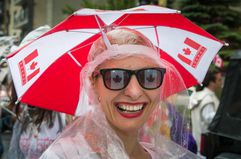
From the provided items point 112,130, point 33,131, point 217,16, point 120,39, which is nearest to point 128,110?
point 112,130

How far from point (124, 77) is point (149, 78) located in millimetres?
99

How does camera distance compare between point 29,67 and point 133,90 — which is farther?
point 29,67

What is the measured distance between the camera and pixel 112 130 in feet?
6.37

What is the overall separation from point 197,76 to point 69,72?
0.69 m

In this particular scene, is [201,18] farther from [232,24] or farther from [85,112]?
[85,112]

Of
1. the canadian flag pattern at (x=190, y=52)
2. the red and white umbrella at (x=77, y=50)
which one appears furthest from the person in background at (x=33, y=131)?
the canadian flag pattern at (x=190, y=52)

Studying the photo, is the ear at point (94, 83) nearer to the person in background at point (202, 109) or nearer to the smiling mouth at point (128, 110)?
the smiling mouth at point (128, 110)

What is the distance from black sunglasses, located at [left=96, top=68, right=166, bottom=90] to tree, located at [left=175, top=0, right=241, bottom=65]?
1643 cm

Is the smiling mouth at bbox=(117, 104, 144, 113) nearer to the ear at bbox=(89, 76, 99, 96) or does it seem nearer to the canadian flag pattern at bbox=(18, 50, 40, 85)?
the ear at bbox=(89, 76, 99, 96)

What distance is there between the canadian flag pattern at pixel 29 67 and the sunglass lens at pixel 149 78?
644 millimetres

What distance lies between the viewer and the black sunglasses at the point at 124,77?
6.12 feet

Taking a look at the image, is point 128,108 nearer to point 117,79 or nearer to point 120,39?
point 117,79

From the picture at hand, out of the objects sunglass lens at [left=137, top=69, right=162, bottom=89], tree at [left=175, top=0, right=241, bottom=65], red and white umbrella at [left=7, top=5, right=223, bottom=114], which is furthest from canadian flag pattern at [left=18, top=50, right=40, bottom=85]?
tree at [left=175, top=0, right=241, bottom=65]

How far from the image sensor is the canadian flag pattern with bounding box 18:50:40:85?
2.34 metres
